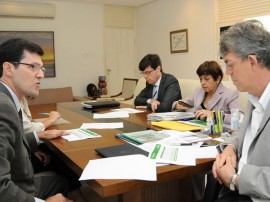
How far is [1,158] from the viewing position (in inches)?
37.5

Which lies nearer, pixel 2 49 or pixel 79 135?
pixel 2 49

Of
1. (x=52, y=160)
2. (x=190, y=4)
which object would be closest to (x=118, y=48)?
(x=190, y=4)

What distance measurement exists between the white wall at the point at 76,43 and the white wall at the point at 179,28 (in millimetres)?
1048

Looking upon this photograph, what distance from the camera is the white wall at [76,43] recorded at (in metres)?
6.22

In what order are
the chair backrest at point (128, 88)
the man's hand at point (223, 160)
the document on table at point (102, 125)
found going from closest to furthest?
the man's hand at point (223, 160) → the document on table at point (102, 125) → the chair backrest at point (128, 88)

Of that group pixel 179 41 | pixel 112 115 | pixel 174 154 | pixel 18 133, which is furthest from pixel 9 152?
pixel 179 41

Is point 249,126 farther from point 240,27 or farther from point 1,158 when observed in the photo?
point 1,158

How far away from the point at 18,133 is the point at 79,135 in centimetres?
73

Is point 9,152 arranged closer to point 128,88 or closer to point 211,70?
point 211,70

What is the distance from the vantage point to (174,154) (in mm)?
1337

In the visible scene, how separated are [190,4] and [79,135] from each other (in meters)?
4.46

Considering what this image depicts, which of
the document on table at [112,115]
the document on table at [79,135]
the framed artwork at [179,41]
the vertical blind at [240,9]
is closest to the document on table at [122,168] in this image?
the document on table at [79,135]

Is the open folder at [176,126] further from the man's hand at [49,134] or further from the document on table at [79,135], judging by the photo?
the man's hand at [49,134]

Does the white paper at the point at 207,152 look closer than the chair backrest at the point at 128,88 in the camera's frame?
Yes
